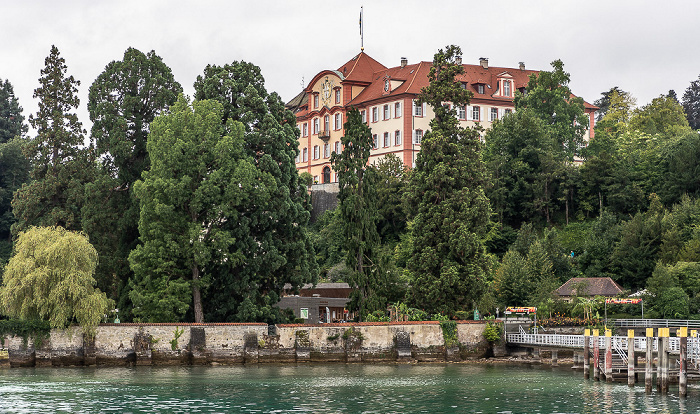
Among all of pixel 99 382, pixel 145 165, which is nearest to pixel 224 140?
pixel 145 165

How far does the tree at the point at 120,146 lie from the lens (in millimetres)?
63125

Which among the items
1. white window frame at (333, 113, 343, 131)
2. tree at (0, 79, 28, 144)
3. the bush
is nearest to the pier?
the bush

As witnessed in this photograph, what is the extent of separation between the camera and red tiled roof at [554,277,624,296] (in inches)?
2675

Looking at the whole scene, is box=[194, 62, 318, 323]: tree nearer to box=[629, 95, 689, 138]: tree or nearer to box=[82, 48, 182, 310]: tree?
box=[82, 48, 182, 310]: tree

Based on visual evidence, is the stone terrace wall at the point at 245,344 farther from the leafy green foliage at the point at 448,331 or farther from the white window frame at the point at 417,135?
the white window frame at the point at 417,135

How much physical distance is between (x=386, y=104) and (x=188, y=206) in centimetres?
4624

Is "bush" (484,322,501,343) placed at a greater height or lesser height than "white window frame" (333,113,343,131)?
lesser

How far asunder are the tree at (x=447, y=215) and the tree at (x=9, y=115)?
196 ft

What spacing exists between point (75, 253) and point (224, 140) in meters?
10.9

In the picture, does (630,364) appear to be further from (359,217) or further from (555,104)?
(555,104)

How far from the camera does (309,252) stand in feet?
211

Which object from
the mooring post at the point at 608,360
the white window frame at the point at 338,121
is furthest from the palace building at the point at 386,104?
the mooring post at the point at 608,360

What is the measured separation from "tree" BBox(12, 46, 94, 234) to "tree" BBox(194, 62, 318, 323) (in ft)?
30.3

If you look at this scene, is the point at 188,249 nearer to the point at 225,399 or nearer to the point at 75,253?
the point at 75,253
